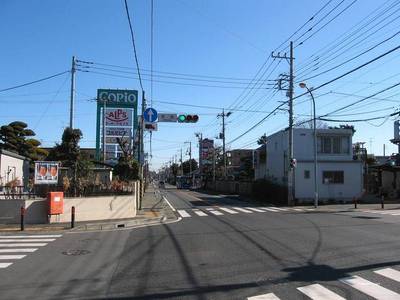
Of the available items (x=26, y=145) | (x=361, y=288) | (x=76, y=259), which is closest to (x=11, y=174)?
(x=26, y=145)

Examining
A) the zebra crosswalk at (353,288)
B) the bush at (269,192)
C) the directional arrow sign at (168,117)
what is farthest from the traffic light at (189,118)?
the zebra crosswalk at (353,288)

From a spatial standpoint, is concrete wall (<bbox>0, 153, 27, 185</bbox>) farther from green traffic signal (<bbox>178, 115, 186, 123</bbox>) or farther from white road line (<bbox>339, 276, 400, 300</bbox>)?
white road line (<bbox>339, 276, 400, 300</bbox>)

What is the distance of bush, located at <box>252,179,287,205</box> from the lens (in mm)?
43578

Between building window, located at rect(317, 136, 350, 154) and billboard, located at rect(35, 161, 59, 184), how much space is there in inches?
1107

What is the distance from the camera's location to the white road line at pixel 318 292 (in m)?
8.43

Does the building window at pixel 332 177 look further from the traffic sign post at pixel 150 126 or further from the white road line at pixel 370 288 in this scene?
the white road line at pixel 370 288

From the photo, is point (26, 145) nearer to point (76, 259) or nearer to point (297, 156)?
point (297, 156)

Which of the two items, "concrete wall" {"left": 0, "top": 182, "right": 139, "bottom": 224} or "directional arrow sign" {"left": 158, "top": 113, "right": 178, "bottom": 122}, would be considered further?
"directional arrow sign" {"left": 158, "top": 113, "right": 178, "bottom": 122}

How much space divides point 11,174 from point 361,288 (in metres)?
27.0

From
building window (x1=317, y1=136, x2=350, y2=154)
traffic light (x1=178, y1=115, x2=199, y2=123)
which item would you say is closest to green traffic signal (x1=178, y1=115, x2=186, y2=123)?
traffic light (x1=178, y1=115, x2=199, y2=123)

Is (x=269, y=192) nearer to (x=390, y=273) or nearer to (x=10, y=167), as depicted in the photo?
(x=10, y=167)

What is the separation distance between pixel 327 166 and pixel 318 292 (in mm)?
37262

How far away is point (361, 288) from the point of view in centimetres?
907

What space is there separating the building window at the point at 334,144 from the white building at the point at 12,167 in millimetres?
26011
